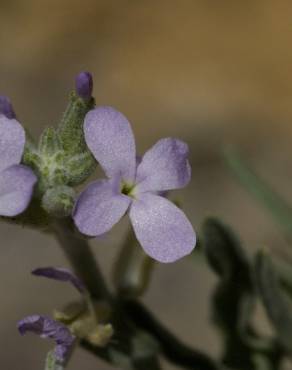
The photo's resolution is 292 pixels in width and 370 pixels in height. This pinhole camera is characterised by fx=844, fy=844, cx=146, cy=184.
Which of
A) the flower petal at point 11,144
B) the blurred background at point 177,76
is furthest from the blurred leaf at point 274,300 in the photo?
the blurred background at point 177,76

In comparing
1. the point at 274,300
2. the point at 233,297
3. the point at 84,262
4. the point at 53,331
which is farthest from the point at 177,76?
the point at 53,331

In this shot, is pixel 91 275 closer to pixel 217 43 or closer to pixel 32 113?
pixel 32 113

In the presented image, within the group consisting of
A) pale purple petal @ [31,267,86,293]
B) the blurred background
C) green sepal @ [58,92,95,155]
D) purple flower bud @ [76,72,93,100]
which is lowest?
the blurred background

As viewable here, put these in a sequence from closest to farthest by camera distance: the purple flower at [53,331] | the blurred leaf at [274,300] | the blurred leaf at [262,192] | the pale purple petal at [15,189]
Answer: the pale purple petal at [15,189], the purple flower at [53,331], the blurred leaf at [274,300], the blurred leaf at [262,192]

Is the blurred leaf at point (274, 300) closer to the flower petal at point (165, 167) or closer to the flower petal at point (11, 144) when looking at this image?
the flower petal at point (165, 167)

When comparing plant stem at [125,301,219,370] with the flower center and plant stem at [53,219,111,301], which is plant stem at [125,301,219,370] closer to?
plant stem at [53,219,111,301]

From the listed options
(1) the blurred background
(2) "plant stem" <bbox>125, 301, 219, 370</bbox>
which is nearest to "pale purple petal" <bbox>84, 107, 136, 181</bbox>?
(2) "plant stem" <bbox>125, 301, 219, 370</bbox>
